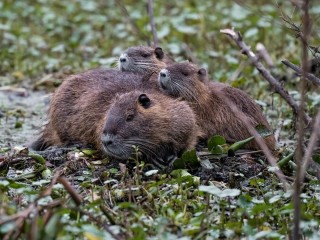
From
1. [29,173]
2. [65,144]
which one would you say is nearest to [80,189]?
[29,173]

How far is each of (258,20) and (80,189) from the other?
5.27 m

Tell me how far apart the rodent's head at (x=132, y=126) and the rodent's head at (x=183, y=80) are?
1.02ft

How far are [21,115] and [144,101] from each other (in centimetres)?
246

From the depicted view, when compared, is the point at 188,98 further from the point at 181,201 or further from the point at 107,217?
the point at 107,217

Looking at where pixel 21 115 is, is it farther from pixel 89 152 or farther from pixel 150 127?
pixel 150 127

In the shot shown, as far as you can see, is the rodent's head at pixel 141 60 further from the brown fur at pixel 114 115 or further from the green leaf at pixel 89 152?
the green leaf at pixel 89 152

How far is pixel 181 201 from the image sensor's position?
445 cm

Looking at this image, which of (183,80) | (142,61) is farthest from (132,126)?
(142,61)

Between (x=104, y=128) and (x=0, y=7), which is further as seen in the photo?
(x=0, y=7)

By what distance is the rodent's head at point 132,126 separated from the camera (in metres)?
5.17

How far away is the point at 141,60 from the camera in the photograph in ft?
20.9

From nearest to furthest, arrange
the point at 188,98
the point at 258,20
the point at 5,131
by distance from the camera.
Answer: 1. the point at 188,98
2. the point at 5,131
3. the point at 258,20

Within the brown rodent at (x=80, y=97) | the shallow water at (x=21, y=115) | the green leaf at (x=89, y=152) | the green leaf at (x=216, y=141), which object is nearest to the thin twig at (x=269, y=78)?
the green leaf at (x=216, y=141)

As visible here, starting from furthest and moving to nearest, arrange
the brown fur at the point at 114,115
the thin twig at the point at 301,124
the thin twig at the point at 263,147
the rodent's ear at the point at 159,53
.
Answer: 1. the rodent's ear at the point at 159,53
2. the brown fur at the point at 114,115
3. the thin twig at the point at 263,147
4. the thin twig at the point at 301,124
